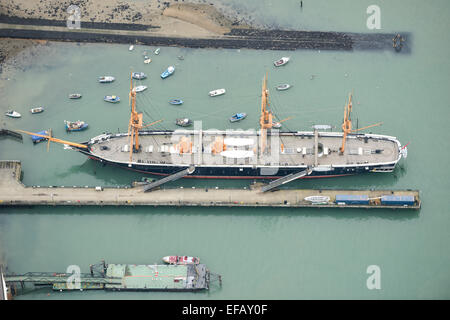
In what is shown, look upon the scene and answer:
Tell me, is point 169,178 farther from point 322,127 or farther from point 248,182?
point 322,127

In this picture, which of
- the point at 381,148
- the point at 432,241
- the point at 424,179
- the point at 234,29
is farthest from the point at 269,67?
the point at 432,241

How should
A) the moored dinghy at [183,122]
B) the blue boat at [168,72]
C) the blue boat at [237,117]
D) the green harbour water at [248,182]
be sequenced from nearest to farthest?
the green harbour water at [248,182], the moored dinghy at [183,122], the blue boat at [237,117], the blue boat at [168,72]

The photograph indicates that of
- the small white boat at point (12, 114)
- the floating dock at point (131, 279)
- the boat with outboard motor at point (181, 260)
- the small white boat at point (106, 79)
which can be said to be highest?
the small white boat at point (106, 79)

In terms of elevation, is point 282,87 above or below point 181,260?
above

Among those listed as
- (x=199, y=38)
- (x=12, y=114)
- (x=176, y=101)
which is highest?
(x=199, y=38)

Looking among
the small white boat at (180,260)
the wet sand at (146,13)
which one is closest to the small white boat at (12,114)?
the wet sand at (146,13)

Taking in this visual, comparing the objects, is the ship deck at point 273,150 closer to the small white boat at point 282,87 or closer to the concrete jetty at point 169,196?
the concrete jetty at point 169,196

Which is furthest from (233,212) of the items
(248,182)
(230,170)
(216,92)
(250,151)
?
(216,92)
